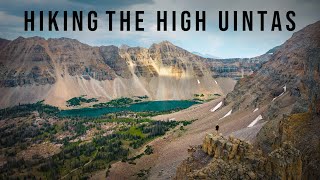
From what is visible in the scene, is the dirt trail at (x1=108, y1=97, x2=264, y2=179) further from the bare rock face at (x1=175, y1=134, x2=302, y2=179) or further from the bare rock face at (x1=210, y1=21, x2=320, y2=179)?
the bare rock face at (x1=175, y1=134, x2=302, y2=179)

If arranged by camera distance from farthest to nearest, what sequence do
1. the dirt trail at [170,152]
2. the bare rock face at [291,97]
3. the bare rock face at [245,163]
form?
the dirt trail at [170,152] < the bare rock face at [291,97] < the bare rock face at [245,163]

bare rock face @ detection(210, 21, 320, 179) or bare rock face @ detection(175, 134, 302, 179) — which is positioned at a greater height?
bare rock face @ detection(210, 21, 320, 179)

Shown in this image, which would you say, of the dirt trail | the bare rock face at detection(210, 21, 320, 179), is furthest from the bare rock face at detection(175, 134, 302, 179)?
the dirt trail

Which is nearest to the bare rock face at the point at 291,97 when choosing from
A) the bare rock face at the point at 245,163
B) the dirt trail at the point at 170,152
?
the bare rock face at the point at 245,163

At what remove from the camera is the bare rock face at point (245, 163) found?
112 ft

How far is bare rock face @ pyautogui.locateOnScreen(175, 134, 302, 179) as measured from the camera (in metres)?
34.0

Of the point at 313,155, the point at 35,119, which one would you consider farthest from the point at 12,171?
the point at 313,155

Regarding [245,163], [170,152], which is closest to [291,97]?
[170,152]

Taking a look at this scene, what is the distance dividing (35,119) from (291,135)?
137627mm

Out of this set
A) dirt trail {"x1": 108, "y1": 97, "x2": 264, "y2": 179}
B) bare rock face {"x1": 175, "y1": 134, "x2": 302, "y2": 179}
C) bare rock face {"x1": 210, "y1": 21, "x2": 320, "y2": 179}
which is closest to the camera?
Result: bare rock face {"x1": 175, "y1": 134, "x2": 302, "y2": 179}

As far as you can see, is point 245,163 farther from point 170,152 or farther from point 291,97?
point 291,97

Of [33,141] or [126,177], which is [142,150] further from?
[33,141]

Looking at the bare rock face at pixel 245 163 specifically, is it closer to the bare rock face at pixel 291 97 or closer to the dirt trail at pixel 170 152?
the bare rock face at pixel 291 97

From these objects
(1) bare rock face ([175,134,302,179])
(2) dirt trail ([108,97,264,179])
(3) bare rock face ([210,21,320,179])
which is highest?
(3) bare rock face ([210,21,320,179])
